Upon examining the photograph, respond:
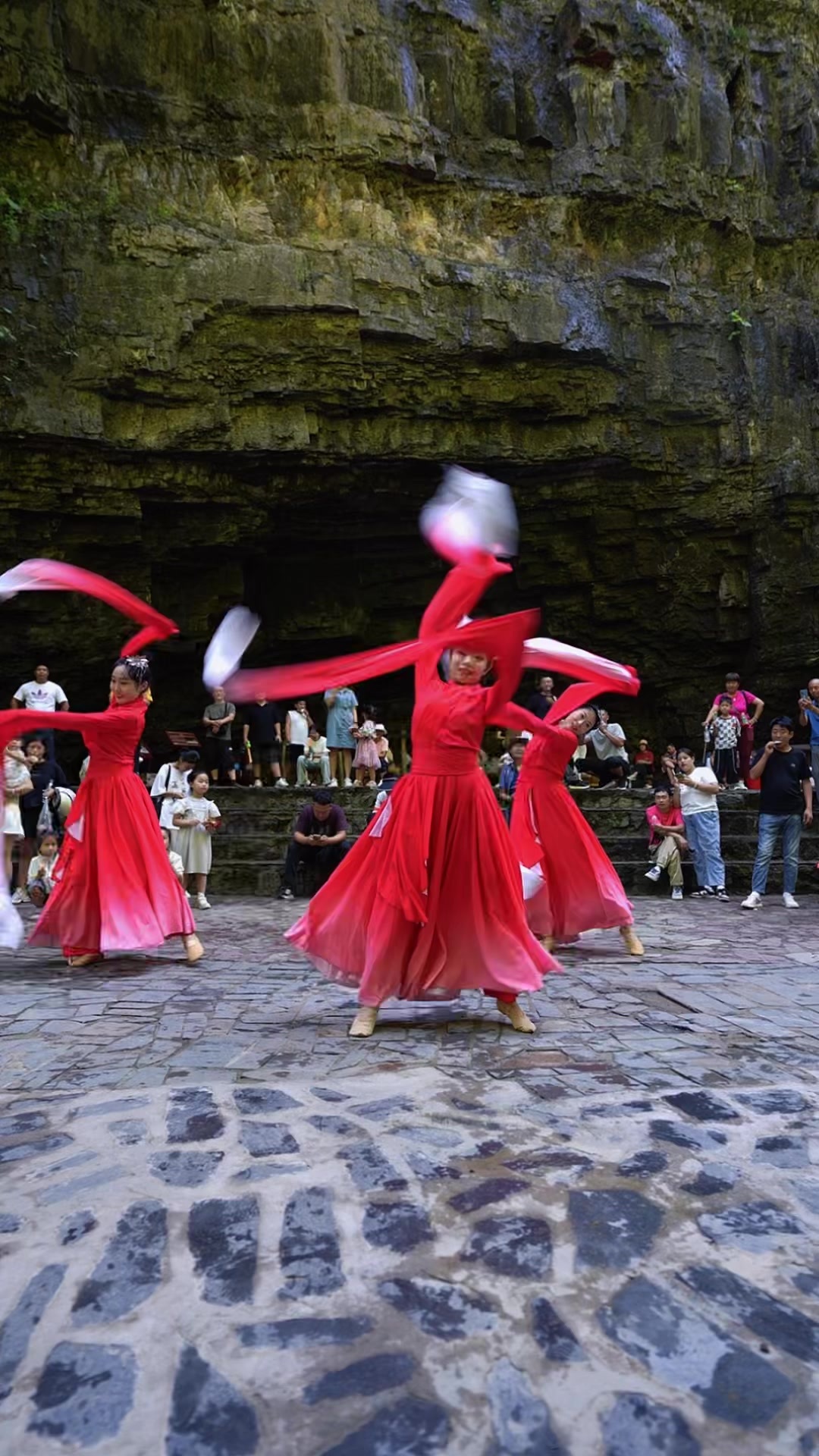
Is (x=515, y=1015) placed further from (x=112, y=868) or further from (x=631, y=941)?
(x=112, y=868)

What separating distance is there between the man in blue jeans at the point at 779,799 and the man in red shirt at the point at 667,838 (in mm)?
987

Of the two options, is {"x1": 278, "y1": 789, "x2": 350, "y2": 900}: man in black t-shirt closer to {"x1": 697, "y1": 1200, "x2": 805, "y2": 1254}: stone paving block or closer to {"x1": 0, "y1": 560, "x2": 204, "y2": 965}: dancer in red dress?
{"x1": 0, "y1": 560, "x2": 204, "y2": 965}: dancer in red dress

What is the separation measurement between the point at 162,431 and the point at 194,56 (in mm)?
6272

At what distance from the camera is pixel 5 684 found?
1759cm

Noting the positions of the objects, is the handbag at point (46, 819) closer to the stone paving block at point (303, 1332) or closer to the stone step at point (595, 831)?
the stone step at point (595, 831)

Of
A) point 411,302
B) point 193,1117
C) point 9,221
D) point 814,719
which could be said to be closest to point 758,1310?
point 193,1117

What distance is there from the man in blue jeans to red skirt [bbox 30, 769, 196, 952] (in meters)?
5.88

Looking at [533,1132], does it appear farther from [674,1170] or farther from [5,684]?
[5,684]

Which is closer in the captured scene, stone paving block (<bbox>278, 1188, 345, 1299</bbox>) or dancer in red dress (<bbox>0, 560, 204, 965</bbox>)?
stone paving block (<bbox>278, 1188, 345, 1299</bbox>)

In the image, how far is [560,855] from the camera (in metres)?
6.70

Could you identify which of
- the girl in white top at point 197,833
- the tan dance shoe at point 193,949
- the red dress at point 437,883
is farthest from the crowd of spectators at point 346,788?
the red dress at point 437,883

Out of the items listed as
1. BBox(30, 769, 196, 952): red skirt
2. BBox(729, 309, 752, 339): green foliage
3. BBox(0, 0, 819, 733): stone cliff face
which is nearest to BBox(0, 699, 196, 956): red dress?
BBox(30, 769, 196, 952): red skirt

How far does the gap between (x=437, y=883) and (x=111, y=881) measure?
253 centimetres

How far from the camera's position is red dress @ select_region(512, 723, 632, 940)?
6629mm
